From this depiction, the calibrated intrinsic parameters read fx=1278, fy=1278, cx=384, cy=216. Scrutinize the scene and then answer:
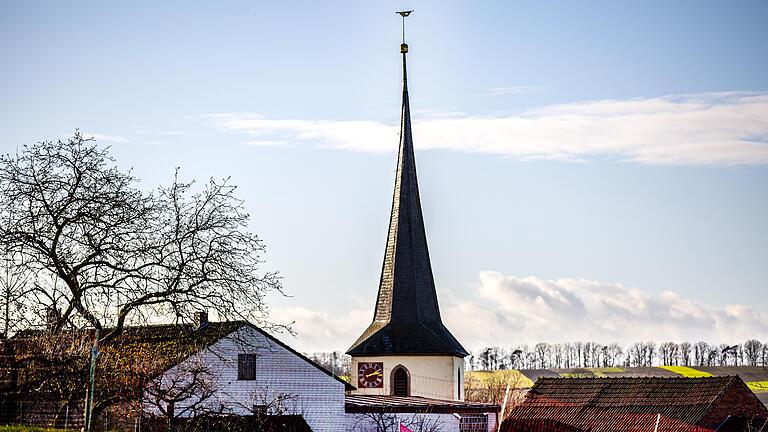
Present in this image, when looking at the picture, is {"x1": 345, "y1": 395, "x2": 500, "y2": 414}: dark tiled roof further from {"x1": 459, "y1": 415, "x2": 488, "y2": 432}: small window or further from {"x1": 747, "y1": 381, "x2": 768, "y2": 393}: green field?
{"x1": 747, "y1": 381, "x2": 768, "y2": 393}: green field

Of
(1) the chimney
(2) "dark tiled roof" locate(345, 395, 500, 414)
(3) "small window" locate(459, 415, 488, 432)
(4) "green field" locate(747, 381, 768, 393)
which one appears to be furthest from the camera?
(4) "green field" locate(747, 381, 768, 393)

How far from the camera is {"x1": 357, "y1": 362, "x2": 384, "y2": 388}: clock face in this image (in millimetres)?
49250

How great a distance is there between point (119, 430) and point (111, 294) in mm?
2934

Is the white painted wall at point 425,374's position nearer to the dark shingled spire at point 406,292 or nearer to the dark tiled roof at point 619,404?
the dark shingled spire at point 406,292

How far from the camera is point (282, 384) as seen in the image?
38375 millimetres

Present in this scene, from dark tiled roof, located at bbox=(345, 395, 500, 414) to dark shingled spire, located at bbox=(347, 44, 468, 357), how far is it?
409 centimetres

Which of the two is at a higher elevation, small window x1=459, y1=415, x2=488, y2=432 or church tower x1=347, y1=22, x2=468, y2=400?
church tower x1=347, y1=22, x2=468, y2=400

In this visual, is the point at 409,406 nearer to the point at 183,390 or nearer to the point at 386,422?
the point at 386,422

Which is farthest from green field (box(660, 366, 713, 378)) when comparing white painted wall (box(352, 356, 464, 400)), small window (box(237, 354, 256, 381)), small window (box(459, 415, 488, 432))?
small window (box(237, 354, 256, 381))

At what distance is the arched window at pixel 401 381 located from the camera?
49094 millimetres

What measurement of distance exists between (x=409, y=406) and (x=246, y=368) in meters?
6.54

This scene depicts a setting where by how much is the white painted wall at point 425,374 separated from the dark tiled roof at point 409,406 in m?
3.47

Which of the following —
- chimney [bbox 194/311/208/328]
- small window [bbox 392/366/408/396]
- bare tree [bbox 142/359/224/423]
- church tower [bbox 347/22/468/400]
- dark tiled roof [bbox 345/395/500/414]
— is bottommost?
bare tree [bbox 142/359/224/423]

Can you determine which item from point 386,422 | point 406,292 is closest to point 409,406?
point 386,422
